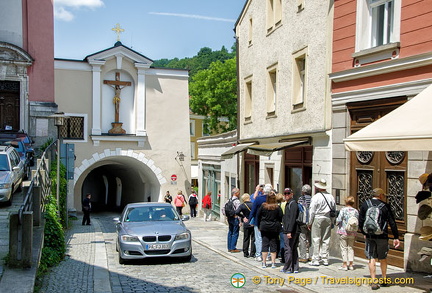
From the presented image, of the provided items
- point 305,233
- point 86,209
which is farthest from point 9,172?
point 305,233

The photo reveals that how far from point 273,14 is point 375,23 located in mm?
7482

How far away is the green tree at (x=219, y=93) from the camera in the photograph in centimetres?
5333

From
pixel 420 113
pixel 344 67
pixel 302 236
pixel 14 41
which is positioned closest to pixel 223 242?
pixel 302 236

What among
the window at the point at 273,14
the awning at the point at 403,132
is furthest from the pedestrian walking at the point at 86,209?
the awning at the point at 403,132

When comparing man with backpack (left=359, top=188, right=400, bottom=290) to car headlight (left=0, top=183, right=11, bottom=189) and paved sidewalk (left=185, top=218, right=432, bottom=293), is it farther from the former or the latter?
car headlight (left=0, top=183, right=11, bottom=189)

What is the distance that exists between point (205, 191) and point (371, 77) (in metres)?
19.5

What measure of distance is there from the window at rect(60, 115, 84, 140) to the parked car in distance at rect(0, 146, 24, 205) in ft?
44.3

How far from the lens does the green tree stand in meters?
53.3

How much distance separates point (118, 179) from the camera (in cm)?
4634

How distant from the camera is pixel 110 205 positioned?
163 feet

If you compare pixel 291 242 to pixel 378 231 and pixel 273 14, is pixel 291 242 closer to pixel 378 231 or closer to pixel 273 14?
pixel 378 231

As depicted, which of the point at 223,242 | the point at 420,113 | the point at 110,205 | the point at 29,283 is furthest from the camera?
the point at 110,205

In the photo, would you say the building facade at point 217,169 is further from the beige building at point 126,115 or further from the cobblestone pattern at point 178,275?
the cobblestone pattern at point 178,275

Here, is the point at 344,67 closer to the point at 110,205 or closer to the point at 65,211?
the point at 65,211
